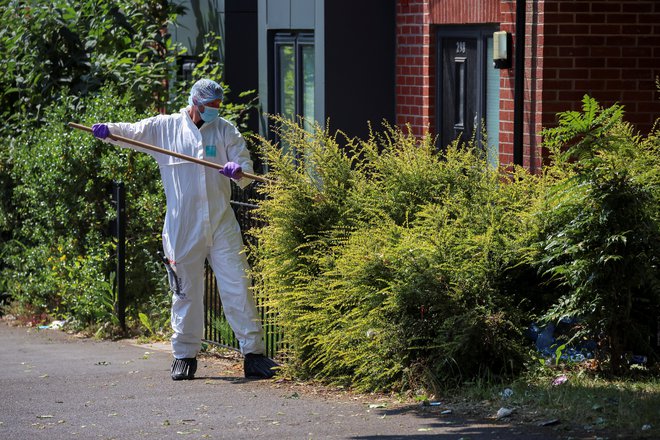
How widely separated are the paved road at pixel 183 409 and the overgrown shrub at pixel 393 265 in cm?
33

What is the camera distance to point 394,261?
7.66 m

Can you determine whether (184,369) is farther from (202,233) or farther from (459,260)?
(459,260)

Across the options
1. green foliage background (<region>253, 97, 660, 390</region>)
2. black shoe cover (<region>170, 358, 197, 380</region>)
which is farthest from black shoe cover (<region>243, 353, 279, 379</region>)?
black shoe cover (<region>170, 358, 197, 380</region>)

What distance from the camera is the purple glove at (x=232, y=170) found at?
28.3ft

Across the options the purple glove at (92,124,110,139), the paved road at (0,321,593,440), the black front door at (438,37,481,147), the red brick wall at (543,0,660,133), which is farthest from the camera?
the black front door at (438,37,481,147)

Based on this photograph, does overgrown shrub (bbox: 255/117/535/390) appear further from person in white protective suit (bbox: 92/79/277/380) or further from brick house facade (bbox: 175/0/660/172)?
brick house facade (bbox: 175/0/660/172)

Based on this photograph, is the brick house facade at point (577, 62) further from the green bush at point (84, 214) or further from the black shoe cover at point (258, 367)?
the green bush at point (84, 214)

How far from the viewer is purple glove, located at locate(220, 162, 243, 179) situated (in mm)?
8641

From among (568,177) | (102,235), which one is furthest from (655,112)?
(102,235)

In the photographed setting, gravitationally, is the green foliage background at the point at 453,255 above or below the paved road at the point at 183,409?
above

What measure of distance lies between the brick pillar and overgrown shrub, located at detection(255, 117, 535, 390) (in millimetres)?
2567

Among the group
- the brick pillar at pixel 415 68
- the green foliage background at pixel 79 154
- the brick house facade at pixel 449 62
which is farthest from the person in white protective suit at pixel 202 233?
the brick pillar at pixel 415 68

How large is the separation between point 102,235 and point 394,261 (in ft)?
16.4

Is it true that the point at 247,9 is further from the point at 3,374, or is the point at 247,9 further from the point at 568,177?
the point at 568,177
